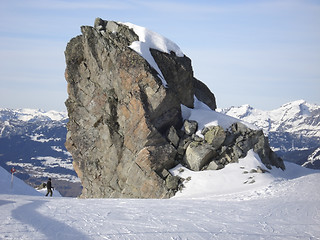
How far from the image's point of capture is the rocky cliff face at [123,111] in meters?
41.1

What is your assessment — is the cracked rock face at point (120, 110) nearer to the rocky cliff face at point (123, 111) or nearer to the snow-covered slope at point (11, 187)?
the rocky cliff face at point (123, 111)

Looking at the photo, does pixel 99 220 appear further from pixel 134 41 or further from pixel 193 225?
pixel 134 41

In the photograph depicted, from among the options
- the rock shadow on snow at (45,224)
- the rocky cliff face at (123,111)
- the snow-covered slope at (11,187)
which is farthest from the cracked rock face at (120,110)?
the rock shadow on snow at (45,224)

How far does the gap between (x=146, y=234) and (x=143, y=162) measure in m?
23.8

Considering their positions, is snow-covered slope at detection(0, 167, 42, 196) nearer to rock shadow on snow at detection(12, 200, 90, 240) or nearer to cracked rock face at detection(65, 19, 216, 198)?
cracked rock face at detection(65, 19, 216, 198)

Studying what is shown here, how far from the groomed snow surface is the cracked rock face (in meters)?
12.3

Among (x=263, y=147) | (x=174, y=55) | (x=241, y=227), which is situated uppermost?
(x=174, y=55)

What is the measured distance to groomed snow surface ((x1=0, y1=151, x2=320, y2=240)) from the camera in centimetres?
1697

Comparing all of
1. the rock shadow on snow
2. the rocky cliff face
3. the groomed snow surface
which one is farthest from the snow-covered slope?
the rock shadow on snow

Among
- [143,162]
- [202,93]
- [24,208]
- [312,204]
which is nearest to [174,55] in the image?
[202,93]

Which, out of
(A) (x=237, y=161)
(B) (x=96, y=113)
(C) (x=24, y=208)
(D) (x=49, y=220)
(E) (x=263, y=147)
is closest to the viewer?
(D) (x=49, y=220)

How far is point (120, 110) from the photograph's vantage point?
4400cm

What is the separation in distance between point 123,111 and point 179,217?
23901 millimetres

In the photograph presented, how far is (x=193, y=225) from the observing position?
19.2m
